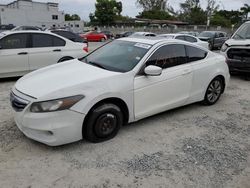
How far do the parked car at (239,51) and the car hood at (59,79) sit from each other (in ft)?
18.1

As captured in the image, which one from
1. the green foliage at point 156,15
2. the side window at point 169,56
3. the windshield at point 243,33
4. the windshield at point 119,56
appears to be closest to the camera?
the windshield at point 119,56

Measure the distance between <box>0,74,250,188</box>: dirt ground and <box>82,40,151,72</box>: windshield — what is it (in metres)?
1.06

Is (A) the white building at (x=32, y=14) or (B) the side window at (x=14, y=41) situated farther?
(A) the white building at (x=32, y=14)

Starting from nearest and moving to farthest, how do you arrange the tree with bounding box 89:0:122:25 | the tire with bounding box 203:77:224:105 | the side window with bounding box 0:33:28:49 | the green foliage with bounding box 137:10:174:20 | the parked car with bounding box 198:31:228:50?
1. the tire with bounding box 203:77:224:105
2. the side window with bounding box 0:33:28:49
3. the parked car with bounding box 198:31:228:50
4. the tree with bounding box 89:0:122:25
5. the green foliage with bounding box 137:10:174:20

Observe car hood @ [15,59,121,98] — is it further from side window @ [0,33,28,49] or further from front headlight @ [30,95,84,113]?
side window @ [0,33,28,49]

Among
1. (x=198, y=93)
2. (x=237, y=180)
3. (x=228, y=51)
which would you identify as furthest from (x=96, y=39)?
(x=237, y=180)

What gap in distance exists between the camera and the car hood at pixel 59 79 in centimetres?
349

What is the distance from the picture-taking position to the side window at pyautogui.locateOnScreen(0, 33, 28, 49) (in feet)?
23.5

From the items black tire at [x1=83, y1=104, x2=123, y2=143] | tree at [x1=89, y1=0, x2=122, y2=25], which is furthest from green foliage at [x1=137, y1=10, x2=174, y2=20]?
black tire at [x1=83, y1=104, x2=123, y2=143]

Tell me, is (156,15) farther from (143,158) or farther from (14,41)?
(143,158)

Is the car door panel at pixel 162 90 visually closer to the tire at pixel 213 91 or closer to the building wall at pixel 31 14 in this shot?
the tire at pixel 213 91

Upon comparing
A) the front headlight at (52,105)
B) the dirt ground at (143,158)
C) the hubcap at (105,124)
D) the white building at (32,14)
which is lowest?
the dirt ground at (143,158)

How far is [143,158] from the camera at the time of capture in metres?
3.52

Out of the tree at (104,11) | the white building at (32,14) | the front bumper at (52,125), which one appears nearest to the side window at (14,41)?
the front bumper at (52,125)
